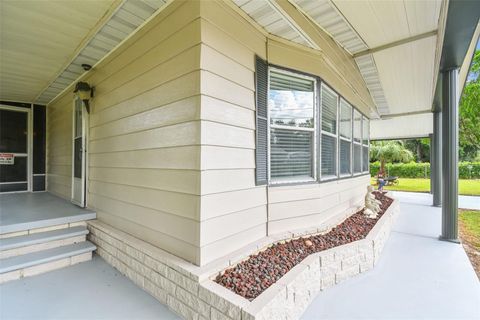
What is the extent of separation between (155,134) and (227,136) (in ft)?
2.70

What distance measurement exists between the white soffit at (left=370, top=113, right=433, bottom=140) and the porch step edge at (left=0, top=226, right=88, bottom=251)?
1130cm

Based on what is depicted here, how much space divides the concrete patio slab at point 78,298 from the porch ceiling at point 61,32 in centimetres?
286

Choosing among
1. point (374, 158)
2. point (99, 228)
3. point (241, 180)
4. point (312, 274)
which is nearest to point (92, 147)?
point (99, 228)

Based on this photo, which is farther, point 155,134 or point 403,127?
point 403,127

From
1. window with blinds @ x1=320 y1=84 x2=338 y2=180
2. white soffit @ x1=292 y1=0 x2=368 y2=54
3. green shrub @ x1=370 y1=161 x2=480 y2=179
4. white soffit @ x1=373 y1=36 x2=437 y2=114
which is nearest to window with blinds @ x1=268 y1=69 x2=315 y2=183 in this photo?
window with blinds @ x1=320 y1=84 x2=338 y2=180

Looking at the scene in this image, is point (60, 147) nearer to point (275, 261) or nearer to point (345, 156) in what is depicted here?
point (275, 261)

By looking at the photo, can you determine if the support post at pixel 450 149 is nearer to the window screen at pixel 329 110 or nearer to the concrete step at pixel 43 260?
the window screen at pixel 329 110

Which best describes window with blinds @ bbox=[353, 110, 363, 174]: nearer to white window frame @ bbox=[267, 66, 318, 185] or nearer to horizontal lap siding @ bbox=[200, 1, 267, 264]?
white window frame @ bbox=[267, 66, 318, 185]

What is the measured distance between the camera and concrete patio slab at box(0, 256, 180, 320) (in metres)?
2.10

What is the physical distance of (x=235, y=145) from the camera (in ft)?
8.01

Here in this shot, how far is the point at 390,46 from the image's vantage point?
3.90 metres

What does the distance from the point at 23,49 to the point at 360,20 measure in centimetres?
459

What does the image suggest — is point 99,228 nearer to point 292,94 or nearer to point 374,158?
point 292,94

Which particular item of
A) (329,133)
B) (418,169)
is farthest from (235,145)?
(418,169)
